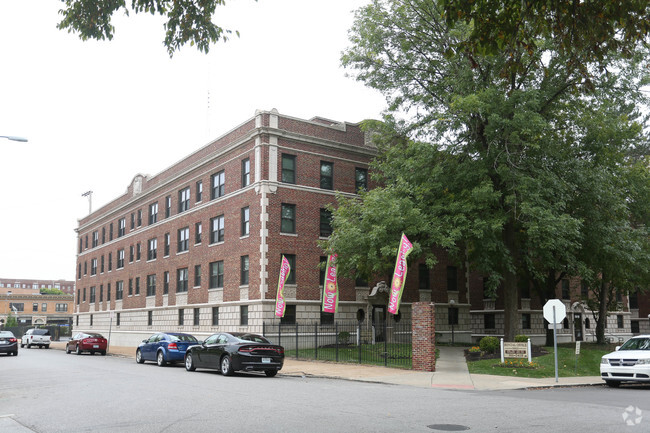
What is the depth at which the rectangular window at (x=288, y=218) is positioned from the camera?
1305 inches

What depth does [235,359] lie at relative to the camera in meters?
19.4

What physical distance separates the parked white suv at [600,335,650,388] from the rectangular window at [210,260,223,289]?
2333 centimetres

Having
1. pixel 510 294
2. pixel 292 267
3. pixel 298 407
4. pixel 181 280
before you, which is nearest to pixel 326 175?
pixel 292 267

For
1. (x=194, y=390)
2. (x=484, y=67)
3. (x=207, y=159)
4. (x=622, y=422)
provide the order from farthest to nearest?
(x=207, y=159) < (x=484, y=67) < (x=194, y=390) < (x=622, y=422)

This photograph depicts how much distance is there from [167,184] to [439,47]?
24108 mm

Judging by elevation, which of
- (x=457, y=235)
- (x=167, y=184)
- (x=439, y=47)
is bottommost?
(x=457, y=235)

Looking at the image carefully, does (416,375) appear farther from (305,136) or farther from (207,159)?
(207,159)

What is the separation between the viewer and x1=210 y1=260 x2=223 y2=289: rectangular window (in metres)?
36.3

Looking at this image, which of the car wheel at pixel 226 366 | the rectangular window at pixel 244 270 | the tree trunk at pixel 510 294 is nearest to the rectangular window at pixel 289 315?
the rectangular window at pixel 244 270

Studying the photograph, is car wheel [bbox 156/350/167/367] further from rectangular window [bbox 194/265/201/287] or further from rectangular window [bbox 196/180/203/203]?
rectangular window [bbox 196/180/203/203]

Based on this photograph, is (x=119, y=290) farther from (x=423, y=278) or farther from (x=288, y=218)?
(x=423, y=278)

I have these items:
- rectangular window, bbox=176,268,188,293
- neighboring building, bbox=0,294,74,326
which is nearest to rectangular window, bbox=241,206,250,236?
rectangular window, bbox=176,268,188,293

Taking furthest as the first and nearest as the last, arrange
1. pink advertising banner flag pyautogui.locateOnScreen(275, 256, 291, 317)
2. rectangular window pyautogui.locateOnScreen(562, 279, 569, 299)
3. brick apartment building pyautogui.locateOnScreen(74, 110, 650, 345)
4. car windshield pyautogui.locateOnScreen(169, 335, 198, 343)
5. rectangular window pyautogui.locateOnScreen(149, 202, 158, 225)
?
rectangular window pyautogui.locateOnScreen(562, 279, 569, 299), rectangular window pyautogui.locateOnScreen(149, 202, 158, 225), brick apartment building pyautogui.locateOnScreen(74, 110, 650, 345), pink advertising banner flag pyautogui.locateOnScreen(275, 256, 291, 317), car windshield pyautogui.locateOnScreen(169, 335, 198, 343)

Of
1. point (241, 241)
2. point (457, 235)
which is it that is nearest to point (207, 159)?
point (241, 241)
